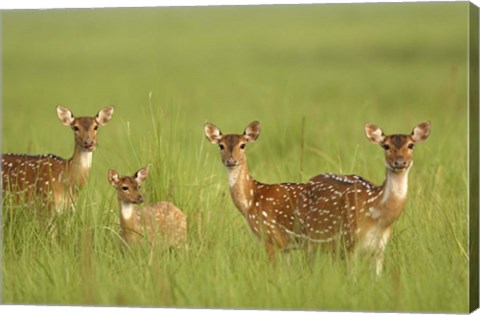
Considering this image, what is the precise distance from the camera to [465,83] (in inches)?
430

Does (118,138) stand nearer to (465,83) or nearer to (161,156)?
(161,156)

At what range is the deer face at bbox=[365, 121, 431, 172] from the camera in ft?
35.7

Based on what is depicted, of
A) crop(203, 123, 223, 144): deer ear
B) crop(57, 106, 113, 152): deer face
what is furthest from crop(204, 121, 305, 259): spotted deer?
crop(57, 106, 113, 152): deer face

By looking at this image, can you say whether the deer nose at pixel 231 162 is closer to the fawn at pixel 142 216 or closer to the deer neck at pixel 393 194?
the fawn at pixel 142 216

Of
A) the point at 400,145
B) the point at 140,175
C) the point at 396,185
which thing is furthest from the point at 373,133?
the point at 140,175

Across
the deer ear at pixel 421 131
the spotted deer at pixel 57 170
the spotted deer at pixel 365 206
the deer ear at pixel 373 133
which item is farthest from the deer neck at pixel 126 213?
the deer ear at pixel 421 131

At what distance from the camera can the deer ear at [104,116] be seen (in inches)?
469

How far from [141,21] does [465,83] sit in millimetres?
2458

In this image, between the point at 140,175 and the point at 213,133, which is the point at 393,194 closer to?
the point at 213,133

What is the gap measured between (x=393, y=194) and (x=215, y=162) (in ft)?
6.29

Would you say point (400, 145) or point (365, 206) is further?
point (365, 206)

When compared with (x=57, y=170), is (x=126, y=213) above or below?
below

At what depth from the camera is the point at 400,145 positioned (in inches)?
429

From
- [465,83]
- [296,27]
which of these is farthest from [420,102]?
[465,83]
